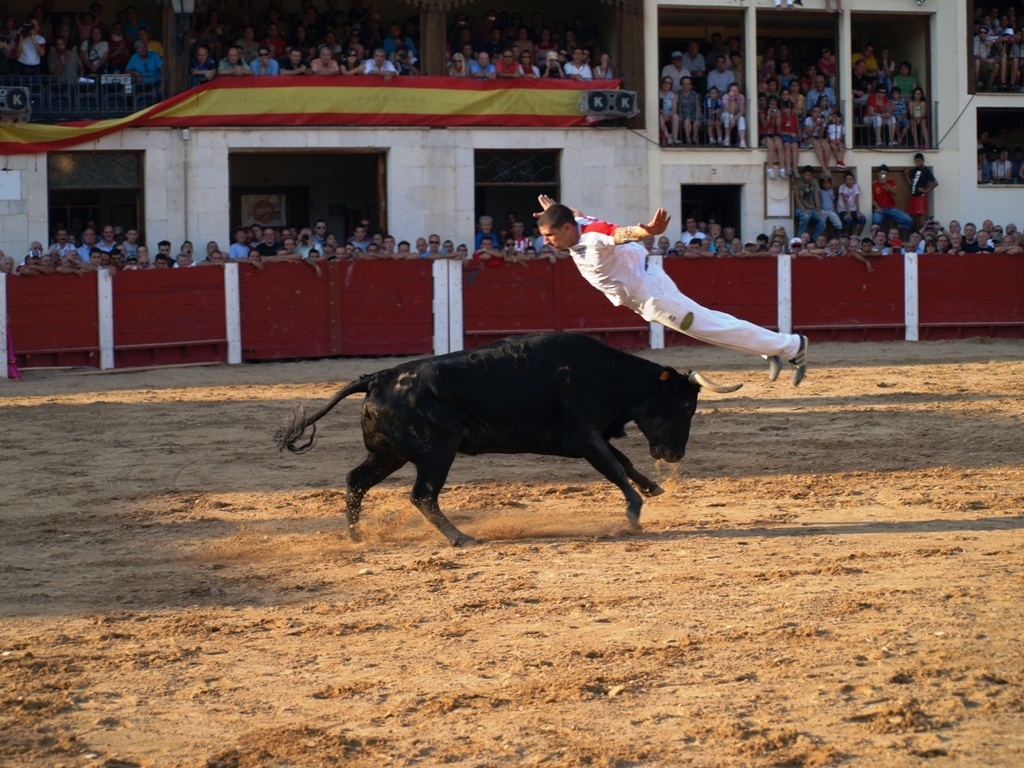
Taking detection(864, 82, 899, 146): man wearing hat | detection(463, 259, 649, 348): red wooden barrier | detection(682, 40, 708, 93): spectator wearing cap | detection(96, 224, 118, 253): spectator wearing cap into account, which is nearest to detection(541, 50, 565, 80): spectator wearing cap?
detection(682, 40, 708, 93): spectator wearing cap

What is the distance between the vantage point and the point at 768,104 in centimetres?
2156

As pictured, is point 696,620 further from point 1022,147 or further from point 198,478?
point 1022,147

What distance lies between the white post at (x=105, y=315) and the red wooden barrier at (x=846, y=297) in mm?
→ 8839

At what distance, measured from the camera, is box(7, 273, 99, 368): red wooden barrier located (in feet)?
49.6

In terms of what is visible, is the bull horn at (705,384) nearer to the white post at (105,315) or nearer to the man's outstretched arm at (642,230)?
the man's outstretched arm at (642,230)

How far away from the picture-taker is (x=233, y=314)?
52.5 ft

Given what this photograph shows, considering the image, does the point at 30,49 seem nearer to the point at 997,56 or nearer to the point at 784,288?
the point at 784,288

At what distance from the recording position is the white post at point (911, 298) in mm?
17812

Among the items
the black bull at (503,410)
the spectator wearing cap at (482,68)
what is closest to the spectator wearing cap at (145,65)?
the spectator wearing cap at (482,68)

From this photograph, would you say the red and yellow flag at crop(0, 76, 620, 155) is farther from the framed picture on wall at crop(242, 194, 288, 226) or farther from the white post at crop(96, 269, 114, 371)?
the white post at crop(96, 269, 114, 371)

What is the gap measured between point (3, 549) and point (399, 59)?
14688mm

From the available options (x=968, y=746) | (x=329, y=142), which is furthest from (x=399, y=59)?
(x=968, y=746)

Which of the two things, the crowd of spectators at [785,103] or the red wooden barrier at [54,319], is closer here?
the red wooden barrier at [54,319]

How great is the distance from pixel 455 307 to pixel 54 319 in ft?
15.9
